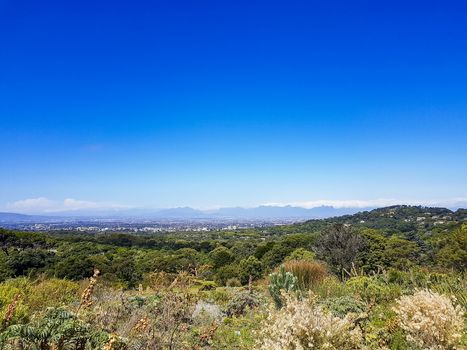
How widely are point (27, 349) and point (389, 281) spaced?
9.15 meters

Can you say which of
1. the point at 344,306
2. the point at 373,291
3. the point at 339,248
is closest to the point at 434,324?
the point at 344,306

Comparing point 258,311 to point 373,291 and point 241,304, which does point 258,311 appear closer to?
point 241,304

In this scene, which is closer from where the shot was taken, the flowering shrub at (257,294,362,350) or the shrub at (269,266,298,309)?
the flowering shrub at (257,294,362,350)

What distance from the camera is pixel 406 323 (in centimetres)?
430

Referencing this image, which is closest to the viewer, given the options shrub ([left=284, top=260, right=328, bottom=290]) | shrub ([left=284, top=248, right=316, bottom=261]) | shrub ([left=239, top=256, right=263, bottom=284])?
shrub ([left=284, top=260, right=328, bottom=290])

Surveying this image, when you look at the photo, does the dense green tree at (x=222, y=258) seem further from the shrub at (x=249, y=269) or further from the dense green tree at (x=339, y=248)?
the dense green tree at (x=339, y=248)

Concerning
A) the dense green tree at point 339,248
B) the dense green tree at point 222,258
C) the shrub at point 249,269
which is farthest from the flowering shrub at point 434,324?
the dense green tree at point 222,258

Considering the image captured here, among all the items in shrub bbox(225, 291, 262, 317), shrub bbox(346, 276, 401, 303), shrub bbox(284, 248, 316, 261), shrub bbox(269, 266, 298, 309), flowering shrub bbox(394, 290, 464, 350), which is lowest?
shrub bbox(284, 248, 316, 261)

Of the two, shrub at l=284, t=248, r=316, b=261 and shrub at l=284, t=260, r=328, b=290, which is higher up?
shrub at l=284, t=260, r=328, b=290

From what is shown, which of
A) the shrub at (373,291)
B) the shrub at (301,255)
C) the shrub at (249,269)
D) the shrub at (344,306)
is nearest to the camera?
the shrub at (344,306)

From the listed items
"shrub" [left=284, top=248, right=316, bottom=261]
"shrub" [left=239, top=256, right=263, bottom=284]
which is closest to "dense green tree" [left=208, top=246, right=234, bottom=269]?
"shrub" [left=239, top=256, right=263, bottom=284]

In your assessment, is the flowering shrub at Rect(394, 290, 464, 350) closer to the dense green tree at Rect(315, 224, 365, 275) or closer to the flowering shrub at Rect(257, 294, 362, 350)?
the flowering shrub at Rect(257, 294, 362, 350)

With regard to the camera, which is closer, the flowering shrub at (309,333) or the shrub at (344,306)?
the flowering shrub at (309,333)

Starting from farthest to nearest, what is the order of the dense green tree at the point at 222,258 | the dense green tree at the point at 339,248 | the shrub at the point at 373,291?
the dense green tree at the point at 222,258 < the dense green tree at the point at 339,248 < the shrub at the point at 373,291
